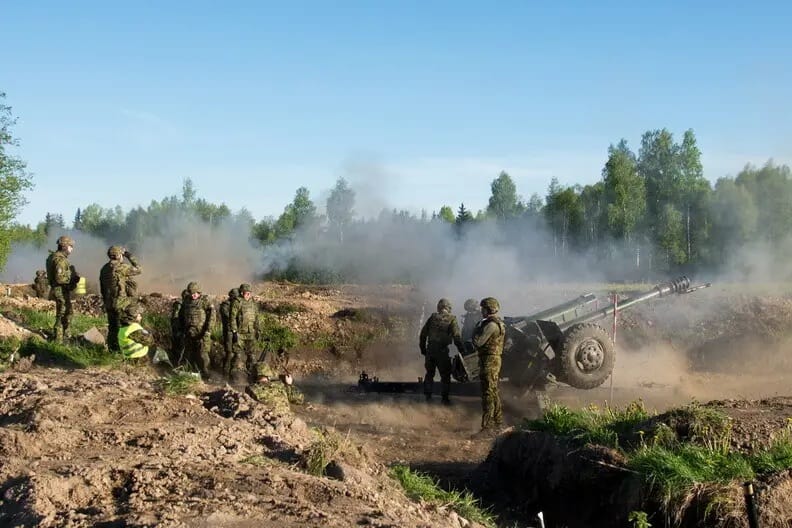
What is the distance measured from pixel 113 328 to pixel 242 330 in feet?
6.77

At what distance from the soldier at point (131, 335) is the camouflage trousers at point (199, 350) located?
1.01 metres

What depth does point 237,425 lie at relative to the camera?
7.13 meters

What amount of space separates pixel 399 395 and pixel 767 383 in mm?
8191

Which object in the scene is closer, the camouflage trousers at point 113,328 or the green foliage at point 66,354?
the green foliage at point 66,354

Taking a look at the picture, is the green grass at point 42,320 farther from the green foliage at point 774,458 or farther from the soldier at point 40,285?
the green foliage at point 774,458

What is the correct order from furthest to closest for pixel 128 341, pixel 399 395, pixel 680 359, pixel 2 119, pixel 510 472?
pixel 2 119
pixel 680 359
pixel 399 395
pixel 128 341
pixel 510 472

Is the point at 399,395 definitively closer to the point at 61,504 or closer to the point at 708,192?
the point at 61,504

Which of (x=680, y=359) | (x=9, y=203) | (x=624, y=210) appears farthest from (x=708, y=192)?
(x=9, y=203)

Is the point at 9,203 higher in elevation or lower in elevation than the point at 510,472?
higher

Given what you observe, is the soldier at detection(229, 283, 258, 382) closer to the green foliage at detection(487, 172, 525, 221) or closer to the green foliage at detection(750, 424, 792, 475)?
the green foliage at detection(750, 424, 792, 475)

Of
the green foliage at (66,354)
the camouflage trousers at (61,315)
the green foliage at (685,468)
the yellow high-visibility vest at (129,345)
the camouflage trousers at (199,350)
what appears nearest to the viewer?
the green foliage at (685,468)

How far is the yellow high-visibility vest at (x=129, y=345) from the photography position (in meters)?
12.1

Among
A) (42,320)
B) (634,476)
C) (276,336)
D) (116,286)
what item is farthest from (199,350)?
(634,476)

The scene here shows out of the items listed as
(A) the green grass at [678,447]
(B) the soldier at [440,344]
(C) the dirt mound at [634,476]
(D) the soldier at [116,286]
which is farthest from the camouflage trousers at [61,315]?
(A) the green grass at [678,447]
